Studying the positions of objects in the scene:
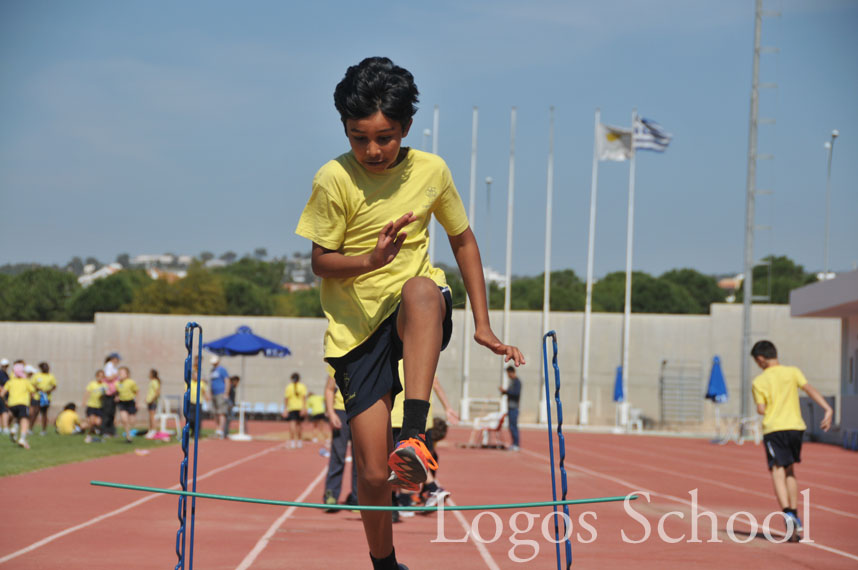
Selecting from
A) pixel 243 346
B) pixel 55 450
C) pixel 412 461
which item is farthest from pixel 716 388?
pixel 412 461

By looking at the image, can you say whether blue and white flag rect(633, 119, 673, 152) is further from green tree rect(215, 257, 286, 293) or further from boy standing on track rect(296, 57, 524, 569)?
green tree rect(215, 257, 286, 293)

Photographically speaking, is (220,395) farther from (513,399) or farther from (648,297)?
(648,297)

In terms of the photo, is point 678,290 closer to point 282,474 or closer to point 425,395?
point 282,474

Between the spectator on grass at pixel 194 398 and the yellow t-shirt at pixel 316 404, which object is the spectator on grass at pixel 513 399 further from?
the spectator on grass at pixel 194 398

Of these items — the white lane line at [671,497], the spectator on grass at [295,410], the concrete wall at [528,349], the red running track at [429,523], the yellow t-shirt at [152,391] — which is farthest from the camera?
the concrete wall at [528,349]

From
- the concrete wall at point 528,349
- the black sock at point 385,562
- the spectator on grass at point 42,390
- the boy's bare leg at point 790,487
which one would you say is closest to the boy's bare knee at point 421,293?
the black sock at point 385,562

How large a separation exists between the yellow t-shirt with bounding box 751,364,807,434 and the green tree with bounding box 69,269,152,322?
6834 cm

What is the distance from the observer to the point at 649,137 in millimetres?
38438

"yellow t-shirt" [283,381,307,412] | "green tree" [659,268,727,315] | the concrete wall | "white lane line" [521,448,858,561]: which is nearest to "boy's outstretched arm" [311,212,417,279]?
"white lane line" [521,448,858,561]

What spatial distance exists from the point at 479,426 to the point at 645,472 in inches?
302

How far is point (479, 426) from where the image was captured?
971 inches

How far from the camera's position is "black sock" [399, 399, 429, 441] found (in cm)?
370

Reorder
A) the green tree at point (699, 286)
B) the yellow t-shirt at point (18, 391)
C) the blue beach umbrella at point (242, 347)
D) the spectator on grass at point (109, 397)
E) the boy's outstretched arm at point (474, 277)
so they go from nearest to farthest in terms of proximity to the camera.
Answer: the boy's outstretched arm at point (474, 277)
the yellow t-shirt at point (18, 391)
the spectator on grass at point (109, 397)
the blue beach umbrella at point (242, 347)
the green tree at point (699, 286)

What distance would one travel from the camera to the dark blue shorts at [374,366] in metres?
4.01
